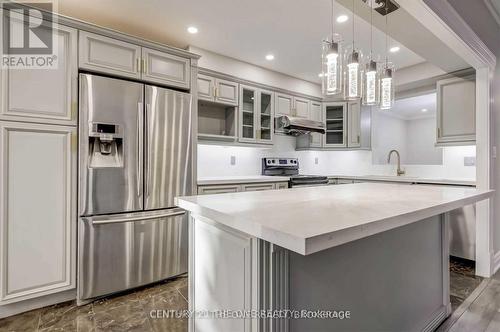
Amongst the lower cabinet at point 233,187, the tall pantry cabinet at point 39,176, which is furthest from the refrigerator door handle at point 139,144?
the lower cabinet at point 233,187

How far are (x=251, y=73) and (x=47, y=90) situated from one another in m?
2.44

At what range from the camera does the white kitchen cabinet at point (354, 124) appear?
414 centimetres

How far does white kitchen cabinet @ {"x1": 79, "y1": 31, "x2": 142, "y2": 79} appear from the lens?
2137 mm

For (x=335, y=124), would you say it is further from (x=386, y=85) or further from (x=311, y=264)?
(x=311, y=264)

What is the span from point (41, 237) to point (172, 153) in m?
1.23

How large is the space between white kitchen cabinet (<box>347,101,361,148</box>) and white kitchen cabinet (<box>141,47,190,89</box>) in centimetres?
282

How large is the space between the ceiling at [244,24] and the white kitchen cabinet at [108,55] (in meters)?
0.36

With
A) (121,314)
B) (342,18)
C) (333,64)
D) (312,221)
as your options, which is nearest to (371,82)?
(333,64)

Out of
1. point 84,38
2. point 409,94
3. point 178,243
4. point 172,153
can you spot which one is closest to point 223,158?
point 172,153

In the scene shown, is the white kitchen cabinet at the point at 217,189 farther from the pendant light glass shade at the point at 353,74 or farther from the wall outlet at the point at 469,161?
the wall outlet at the point at 469,161

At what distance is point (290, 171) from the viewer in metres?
4.22

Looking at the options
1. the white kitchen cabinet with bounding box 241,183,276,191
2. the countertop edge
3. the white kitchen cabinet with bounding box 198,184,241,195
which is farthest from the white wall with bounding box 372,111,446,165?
the countertop edge

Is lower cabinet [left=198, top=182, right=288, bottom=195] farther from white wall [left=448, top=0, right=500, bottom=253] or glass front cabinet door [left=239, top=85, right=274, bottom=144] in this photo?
white wall [left=448, top=0, right=500, bottom=253]

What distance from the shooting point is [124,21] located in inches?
100
